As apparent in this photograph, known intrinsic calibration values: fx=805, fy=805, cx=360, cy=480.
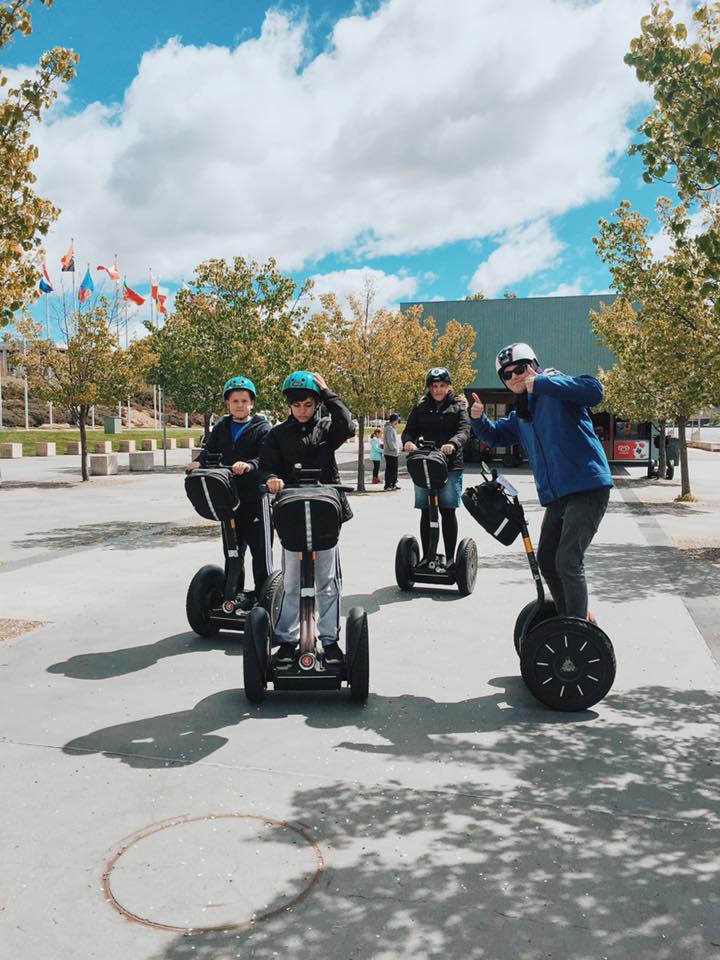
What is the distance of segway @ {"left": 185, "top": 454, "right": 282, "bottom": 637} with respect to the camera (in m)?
5.62

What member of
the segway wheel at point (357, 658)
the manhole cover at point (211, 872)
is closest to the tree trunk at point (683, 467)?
the segway wheel at point (357, 658)

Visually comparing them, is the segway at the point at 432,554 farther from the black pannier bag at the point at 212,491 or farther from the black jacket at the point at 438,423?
the black pannier bag at the point at 212,491

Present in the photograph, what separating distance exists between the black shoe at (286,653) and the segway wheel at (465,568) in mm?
2900

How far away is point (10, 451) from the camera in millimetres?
36562

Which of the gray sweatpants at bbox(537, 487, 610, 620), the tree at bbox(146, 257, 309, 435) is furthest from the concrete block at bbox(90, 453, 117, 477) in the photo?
the gray sweatpants at bbox(537, 487, 610, 620)

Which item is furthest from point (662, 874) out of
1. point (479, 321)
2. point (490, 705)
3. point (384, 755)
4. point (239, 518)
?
point (479, 321)

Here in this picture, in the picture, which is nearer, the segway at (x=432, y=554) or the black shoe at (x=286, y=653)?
the black shoe at (x=286, y=653)

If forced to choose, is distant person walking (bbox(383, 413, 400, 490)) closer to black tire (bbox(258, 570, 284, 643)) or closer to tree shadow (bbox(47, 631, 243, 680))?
tree shadow (bbox(47, 631, 243, 680))

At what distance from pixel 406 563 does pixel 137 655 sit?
2806mm

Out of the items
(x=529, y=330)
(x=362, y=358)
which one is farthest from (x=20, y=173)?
(x=529, y=330)

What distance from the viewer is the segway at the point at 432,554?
23.8ft

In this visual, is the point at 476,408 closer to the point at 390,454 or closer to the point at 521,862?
the point at 521,862

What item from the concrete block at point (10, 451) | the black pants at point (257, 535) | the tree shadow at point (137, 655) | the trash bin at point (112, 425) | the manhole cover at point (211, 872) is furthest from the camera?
the trash bin at point (112, 425)

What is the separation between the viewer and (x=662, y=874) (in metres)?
2.88
